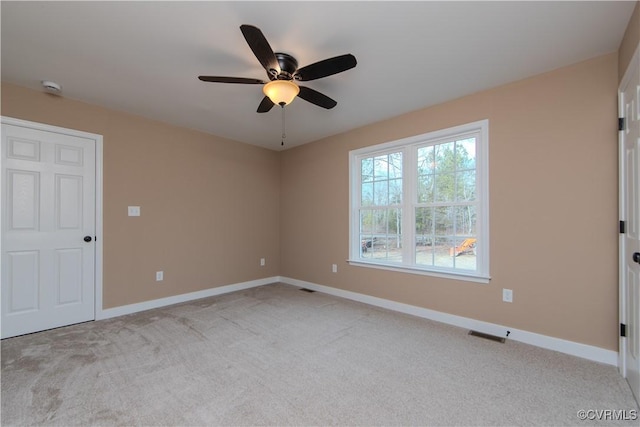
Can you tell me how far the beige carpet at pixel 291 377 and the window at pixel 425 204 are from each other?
30.7 inches

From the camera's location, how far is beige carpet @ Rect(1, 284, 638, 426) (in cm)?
168

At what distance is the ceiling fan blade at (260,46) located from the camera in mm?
1588

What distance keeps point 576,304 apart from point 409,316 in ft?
5.00

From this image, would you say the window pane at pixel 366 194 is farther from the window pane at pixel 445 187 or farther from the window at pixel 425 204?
the window pane at pixel 445 187

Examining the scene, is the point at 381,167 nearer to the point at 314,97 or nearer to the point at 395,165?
the point at 395,165

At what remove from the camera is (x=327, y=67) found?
78.2 inches

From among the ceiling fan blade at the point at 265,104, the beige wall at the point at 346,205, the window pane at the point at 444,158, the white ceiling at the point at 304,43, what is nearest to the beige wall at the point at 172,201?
the beige wall at the point at 346,205

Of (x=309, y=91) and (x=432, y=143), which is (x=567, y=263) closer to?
(x=432, y=143)

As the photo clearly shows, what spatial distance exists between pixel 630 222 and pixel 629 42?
1.23m

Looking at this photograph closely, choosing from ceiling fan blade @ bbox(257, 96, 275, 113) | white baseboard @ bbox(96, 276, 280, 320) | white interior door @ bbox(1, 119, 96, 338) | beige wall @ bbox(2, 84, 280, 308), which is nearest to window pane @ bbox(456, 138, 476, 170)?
ceiling fan blade @ bbox(257, 96, 275, 113)

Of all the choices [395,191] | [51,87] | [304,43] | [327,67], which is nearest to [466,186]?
[395,191]

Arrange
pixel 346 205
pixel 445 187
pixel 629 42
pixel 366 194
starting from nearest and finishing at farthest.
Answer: pixel 629 42 → pixel 445 187 → pixel 366 194 → pixel 346 205

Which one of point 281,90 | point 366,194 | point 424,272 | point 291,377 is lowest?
point 291,377

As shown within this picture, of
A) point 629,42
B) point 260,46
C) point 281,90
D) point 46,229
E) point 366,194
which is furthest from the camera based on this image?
point 366,194
